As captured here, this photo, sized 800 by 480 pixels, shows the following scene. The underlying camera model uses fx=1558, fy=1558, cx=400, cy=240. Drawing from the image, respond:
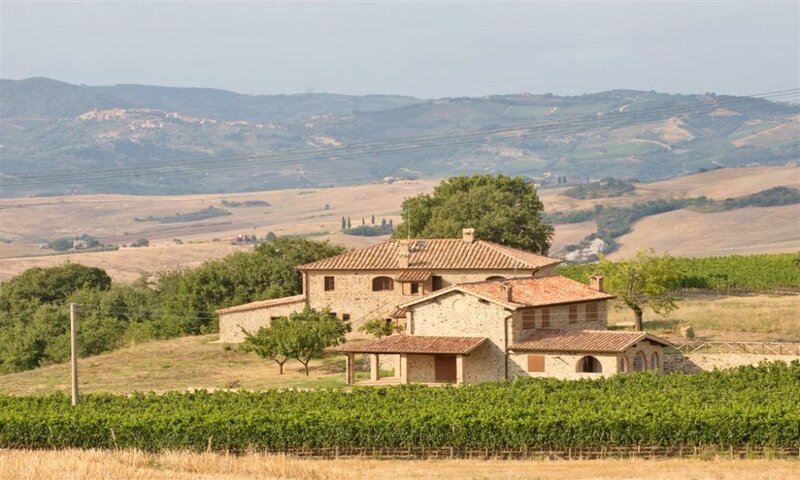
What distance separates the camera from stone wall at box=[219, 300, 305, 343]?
7788cm

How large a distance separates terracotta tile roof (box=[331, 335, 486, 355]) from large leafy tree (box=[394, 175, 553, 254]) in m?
28.8

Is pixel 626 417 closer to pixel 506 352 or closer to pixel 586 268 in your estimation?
pixel 506 352

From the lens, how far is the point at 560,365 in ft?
204

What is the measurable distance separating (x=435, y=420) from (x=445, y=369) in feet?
52.9

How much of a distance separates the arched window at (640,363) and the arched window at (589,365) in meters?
1.60

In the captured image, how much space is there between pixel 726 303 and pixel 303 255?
82.9 ft

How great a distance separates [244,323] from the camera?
7850 centimetres

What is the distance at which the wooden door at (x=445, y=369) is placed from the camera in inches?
2506

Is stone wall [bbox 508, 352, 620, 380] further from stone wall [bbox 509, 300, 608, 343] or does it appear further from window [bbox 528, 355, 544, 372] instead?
stone wall [bbox 509, 300, 608, 343]

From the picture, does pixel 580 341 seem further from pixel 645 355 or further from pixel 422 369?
pixel 422 369

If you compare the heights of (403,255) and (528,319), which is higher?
(403,255)

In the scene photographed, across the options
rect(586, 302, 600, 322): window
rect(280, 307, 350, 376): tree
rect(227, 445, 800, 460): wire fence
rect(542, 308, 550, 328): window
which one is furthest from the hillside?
rect(227, 445, 800, 460): wire fence

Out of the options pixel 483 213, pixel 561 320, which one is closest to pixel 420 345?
pixel 561 320

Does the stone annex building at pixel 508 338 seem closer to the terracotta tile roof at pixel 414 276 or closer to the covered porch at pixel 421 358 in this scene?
the covered porch at pixel 421 358
